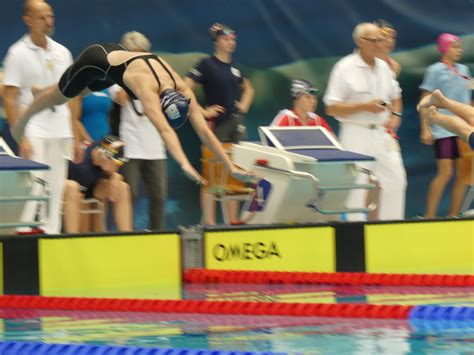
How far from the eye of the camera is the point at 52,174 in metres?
8.99

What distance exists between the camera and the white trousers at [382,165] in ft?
32.6

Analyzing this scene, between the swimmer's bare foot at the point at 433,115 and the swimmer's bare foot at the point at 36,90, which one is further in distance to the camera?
the swimmer's bare foot at the point at 36,90

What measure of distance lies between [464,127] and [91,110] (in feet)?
10.2

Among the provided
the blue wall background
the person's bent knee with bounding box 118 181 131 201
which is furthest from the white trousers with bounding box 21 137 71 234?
the blue wall background

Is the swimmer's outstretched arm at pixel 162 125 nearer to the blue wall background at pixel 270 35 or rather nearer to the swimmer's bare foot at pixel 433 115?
the swimmer's bare foot at pixel 433 115

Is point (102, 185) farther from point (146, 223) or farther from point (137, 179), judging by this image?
point (146, 223)

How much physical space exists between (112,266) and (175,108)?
160 cm

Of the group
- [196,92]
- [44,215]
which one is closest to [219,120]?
[196,92]

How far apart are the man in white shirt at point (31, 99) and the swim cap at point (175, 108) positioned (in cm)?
170

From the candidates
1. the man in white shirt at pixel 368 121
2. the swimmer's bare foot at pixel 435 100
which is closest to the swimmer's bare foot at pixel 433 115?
the swimmer's bare foot at pixel 435 100

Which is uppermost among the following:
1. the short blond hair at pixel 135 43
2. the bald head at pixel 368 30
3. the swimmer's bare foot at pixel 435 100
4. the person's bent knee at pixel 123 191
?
the bald head at pixel 368 30

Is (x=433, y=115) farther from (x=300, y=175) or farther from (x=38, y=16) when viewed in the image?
(x=38, y=16)

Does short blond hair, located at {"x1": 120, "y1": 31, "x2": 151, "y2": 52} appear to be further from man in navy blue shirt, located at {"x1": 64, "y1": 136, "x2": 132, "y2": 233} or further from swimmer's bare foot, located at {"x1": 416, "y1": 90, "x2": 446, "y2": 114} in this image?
swimmer's bare foot, located at {"x1": 416, "y1": 90, "x2": 446, "y2": 114}

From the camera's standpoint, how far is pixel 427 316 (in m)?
6.70
